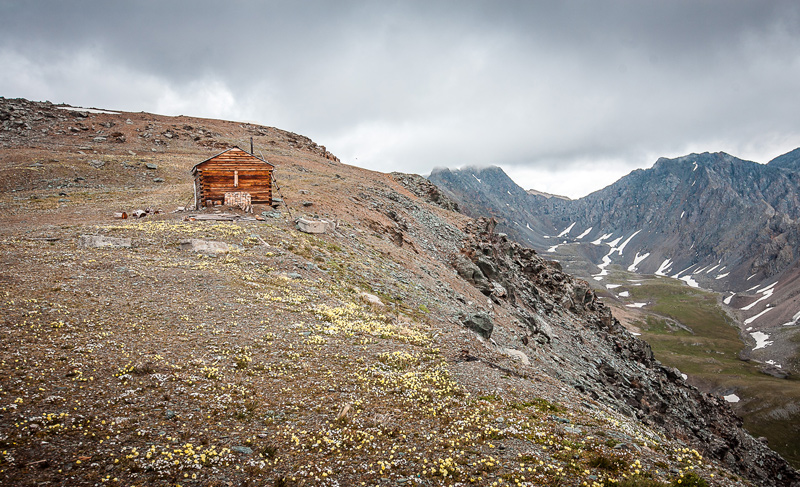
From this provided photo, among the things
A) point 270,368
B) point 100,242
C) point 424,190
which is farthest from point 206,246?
point 424,190

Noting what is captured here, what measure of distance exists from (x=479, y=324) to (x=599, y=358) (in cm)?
3535

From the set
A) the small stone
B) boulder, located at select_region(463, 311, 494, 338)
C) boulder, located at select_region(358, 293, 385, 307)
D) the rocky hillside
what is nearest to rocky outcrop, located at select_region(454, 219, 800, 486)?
the rocky hillside

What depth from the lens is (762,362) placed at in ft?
546

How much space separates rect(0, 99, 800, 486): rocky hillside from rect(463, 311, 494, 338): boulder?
107 millimetres

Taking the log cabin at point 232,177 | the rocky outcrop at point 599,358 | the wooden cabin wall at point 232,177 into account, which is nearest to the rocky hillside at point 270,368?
the rocky outcrop at point 599,358

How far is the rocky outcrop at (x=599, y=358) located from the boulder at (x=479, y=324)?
14.1ft

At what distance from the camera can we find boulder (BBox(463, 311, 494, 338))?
28594 mm

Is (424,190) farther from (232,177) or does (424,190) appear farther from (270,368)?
(270,368)

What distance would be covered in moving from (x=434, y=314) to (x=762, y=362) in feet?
706

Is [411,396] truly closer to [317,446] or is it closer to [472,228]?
[317,446]

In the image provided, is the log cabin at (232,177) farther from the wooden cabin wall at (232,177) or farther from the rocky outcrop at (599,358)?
the rocky outcrop at (599,358)

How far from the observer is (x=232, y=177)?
143ft

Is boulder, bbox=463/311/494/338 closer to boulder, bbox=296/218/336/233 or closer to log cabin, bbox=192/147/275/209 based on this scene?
boulder, bbox=296/218/336/233

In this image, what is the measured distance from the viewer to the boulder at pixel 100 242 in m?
26.9
